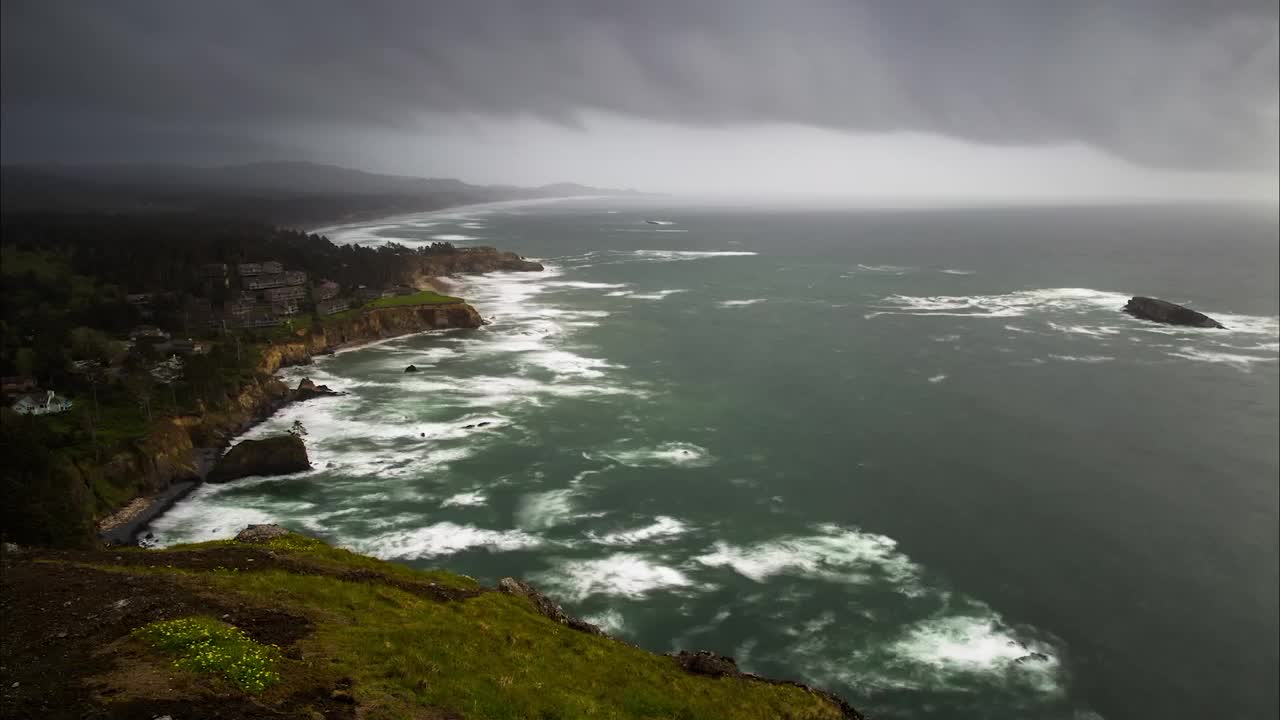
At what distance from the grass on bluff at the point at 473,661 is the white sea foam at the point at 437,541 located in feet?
54.4

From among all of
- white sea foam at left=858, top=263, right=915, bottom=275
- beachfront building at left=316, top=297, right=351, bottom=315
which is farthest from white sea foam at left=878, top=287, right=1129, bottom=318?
beachfront building at left=316, top=297, right=351, bottom=315

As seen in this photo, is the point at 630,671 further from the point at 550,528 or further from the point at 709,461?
the point at 709,461

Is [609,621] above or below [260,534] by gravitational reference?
below

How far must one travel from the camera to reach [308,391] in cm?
7700

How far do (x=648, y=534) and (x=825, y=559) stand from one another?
12.1 m

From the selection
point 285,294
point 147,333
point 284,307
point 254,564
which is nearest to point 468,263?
point 285,294

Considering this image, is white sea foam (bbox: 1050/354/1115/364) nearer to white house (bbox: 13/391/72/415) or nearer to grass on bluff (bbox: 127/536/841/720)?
grass on bluff (bbox: 127/536/841/720)

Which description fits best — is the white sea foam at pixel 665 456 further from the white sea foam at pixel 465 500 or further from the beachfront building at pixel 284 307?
the beachfront building at pixel 284 307

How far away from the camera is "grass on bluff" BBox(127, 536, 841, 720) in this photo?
19938 millimetres

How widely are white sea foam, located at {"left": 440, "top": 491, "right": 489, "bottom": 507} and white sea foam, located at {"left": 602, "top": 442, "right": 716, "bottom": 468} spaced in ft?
40.4

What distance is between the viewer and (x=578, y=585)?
43.6m

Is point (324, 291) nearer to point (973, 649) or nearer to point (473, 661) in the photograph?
point (473, 661)

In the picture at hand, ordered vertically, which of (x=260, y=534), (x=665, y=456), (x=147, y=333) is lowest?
(x=665, y=456)

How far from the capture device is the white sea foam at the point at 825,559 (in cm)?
4497
